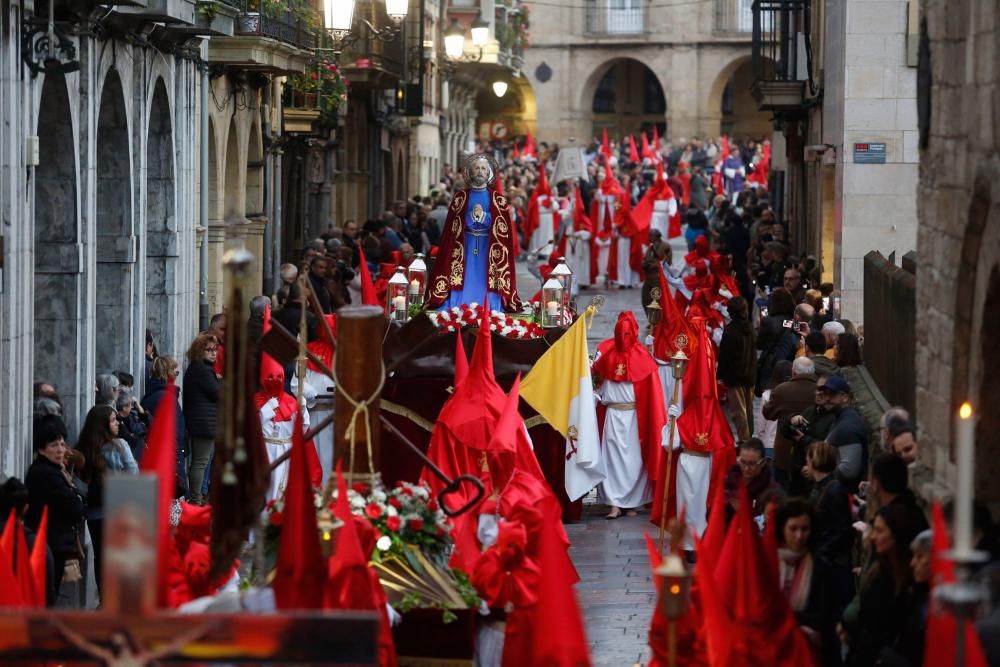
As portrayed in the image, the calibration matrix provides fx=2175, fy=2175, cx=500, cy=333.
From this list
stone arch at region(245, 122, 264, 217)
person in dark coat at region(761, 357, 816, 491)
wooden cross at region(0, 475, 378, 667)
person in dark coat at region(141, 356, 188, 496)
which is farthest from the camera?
stone arch at region(245, 122, 264, 217)

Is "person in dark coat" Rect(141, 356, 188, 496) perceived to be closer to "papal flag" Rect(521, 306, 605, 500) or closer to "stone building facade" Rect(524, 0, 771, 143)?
"papal flag" Rect(521, 306, 605, 500)

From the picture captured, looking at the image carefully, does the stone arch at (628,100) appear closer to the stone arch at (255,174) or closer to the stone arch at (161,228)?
the stone arch at (255,174)

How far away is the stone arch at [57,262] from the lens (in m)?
16.2

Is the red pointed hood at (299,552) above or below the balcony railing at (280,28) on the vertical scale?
below

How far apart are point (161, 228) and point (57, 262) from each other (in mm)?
4136

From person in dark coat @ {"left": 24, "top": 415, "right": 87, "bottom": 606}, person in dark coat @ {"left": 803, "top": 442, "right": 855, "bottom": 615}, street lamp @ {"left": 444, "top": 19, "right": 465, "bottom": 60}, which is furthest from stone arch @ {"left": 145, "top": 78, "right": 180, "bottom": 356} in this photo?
street lamp @ {"left": 444, "top": 19, "right": 465, "bottom": 60}

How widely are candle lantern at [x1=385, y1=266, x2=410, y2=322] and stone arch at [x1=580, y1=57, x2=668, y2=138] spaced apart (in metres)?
55.1

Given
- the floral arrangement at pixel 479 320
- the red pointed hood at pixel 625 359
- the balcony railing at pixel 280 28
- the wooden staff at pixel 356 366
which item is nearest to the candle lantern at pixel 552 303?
the floral arrangement at pixel 479 320

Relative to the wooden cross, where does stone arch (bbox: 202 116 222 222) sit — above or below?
above

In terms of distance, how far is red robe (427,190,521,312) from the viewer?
67.7ft

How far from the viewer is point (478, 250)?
67.9 feet

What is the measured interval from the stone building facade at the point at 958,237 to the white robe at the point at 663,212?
99.9ft

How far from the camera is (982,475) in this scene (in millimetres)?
9547

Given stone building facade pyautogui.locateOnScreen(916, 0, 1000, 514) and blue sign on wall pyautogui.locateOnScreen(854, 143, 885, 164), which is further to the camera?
blue sign on wall pyautogui.locateOnScreen(854, 143, 885, 164)
